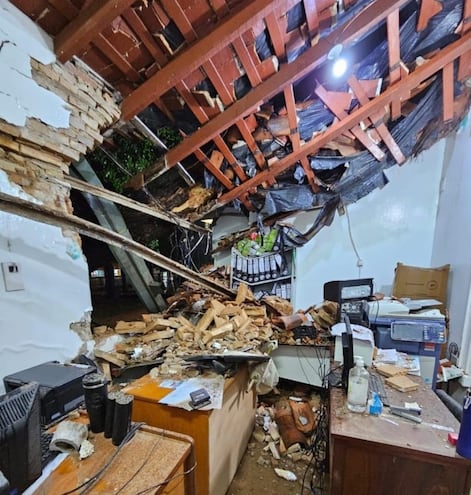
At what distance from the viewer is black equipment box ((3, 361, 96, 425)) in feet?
3.73

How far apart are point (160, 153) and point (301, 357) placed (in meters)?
2.64

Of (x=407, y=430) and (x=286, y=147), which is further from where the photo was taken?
(x=286, y=147)

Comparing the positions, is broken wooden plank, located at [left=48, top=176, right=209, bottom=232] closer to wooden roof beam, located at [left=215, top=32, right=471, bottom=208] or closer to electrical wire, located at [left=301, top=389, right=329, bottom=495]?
wooden roof beam, located at [left=215, top=32, right=471, bottom=208]

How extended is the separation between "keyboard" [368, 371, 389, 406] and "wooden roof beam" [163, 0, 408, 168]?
2.18 meters

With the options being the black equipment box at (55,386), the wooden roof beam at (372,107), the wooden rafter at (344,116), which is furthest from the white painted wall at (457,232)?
the black equipment box at (55,386)

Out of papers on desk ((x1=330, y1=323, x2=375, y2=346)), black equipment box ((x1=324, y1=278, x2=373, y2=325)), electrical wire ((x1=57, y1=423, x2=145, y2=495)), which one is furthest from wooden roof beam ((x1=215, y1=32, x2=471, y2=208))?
electrical wire ((x1=57, y1=423, x2=145, y2=495))

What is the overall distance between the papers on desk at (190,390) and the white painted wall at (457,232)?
7.52ft

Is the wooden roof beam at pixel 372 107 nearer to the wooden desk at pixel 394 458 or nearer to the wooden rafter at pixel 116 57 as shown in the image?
the wooden rafter at pixel 116 57

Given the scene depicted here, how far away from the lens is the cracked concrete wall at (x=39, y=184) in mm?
1355

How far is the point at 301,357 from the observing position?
3.05 meters

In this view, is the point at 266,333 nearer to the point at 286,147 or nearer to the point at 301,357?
the point at 301,357

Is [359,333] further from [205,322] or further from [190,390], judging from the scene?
[205,322]

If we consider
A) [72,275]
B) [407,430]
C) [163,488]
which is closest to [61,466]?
[163,488]

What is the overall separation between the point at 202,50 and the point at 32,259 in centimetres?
163
